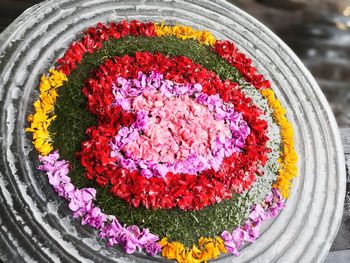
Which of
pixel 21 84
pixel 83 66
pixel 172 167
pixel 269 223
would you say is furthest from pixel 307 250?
pixel 21 84

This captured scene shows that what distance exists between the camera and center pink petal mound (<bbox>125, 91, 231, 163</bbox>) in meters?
1.97

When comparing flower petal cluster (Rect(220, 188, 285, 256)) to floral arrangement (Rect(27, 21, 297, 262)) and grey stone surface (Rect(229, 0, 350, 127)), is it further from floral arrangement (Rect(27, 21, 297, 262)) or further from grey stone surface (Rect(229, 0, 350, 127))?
grey stone surface (Rect(229, 0, 350, 127))

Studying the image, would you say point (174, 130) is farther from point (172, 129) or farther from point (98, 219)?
point (98, 219)

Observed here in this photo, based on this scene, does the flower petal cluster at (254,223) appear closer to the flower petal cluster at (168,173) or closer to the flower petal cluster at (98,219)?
the flower petal cluster at (168,173)

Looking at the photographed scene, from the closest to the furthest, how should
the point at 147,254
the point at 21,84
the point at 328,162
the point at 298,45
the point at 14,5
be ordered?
the point at 147,254, the point at 21,84, the point at 328,162, the point at 14,5, the point at 298,45

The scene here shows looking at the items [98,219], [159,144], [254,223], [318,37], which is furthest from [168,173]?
[318,37]

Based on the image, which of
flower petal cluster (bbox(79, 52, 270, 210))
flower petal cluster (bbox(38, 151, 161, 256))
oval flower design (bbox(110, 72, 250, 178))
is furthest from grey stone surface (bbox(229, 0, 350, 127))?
flower petal cluster (bbox(38, 151, 161, 256))

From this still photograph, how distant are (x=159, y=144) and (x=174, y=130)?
11 centimetres

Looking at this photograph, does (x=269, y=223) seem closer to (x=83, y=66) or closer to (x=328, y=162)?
(x=328, y=162)

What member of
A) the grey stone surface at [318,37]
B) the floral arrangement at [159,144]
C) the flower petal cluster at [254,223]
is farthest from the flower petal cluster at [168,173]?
the grey stone surface at [318,37]

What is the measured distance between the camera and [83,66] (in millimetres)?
2160

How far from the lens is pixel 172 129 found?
207 centimetres

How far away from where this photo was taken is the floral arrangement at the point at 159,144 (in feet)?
6.16

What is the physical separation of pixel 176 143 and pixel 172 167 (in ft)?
0.40
